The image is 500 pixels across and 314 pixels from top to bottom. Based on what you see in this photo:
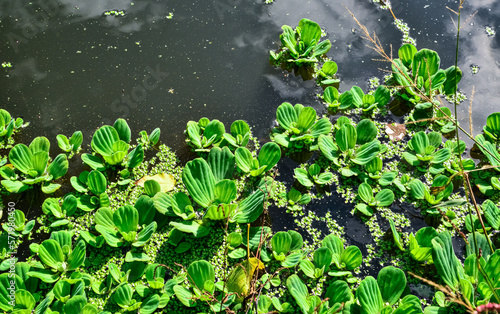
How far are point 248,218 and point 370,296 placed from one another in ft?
2.27

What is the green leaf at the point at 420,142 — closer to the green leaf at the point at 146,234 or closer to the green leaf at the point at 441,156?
the green leaf at the point at 441,156

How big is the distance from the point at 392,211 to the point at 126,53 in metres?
1.97

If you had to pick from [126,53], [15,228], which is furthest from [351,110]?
[15,228]

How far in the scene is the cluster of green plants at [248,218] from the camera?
1.90m

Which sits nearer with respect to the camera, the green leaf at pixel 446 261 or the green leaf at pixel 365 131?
the green leaf at pixel 446 261

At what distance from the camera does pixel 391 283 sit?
76.0 inches

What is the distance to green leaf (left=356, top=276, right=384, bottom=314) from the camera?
184 centimetres

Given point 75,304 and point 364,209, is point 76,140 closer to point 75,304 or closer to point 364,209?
point 75,304

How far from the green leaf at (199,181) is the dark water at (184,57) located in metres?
0.31

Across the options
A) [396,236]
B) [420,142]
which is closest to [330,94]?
[420,142]

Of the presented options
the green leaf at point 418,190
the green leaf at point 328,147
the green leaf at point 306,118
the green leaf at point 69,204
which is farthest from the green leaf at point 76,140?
the green leaf at point 418,190

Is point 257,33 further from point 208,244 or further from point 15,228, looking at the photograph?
point 15,228

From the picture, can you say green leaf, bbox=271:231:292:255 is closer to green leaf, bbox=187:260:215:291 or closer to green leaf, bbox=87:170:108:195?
green leaf, bbox=187:260:215:291

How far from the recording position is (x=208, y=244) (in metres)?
2.12
